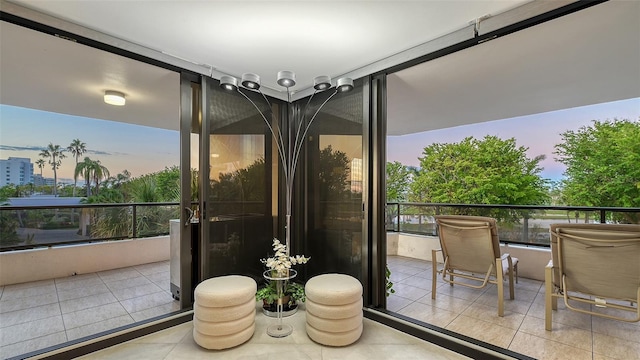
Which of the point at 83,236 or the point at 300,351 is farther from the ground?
the point at 83,236

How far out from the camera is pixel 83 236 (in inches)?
168

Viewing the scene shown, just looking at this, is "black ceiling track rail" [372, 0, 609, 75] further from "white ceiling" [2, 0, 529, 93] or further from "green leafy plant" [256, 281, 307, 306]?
"green leafy plant" [256, 281, 307, 306]

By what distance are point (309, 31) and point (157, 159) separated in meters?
5.94

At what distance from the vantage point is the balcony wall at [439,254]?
3916 millimetres

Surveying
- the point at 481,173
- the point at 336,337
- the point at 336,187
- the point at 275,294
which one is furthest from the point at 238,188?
the point at 481,173

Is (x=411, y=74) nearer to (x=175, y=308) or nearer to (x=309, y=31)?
(x=309, y=31)

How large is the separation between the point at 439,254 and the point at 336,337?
317 cm

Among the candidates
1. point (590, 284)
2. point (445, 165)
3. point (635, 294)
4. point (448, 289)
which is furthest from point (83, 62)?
point (445, 165)

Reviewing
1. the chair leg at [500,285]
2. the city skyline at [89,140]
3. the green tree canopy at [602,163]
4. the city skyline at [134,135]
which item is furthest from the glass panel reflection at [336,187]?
the green tree canopy at [602,163]

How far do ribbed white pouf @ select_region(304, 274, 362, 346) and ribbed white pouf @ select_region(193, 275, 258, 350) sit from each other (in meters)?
0.57

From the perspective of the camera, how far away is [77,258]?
412cm

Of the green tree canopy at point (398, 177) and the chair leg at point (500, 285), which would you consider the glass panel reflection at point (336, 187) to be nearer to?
the chair leg at point (500, 285)

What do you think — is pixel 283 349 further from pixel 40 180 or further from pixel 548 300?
pixel 40 180

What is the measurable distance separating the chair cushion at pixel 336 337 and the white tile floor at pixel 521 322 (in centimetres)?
84
